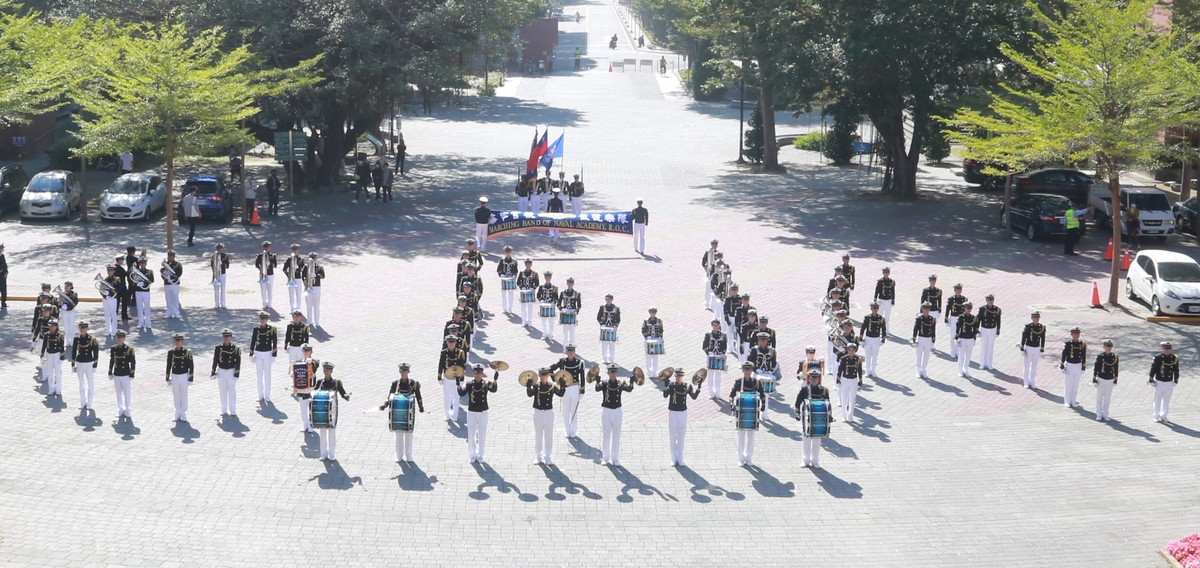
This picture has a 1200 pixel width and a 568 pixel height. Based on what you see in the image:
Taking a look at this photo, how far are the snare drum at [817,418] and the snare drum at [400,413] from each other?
5.50 metres

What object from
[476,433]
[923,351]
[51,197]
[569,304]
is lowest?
[476,433]

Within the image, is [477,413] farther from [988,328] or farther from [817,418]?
[988,328]

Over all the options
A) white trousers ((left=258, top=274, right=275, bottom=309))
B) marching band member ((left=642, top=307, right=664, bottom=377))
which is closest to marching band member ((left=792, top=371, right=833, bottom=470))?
marching band member ((left=642, top=307, right=664, bottom=377))

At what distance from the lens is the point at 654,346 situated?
2247cm

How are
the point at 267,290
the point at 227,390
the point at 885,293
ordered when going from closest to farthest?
the point at 227,390
the point at 885,293
the point at 267,290

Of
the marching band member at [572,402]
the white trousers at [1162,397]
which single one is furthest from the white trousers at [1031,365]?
the marching band member at [572,402]

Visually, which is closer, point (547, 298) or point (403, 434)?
point (403, 434)

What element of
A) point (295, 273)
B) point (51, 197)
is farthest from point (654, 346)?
point (51, 197)

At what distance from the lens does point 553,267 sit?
3164 centimetres

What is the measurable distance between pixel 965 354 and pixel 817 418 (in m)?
6.48

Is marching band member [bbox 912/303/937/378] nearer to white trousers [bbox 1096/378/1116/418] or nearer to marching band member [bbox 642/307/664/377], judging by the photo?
white trousers [bbox 1096/378/1116/418]

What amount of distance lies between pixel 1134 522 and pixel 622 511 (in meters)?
6.56

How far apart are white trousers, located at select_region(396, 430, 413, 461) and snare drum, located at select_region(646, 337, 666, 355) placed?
5939 millimetres

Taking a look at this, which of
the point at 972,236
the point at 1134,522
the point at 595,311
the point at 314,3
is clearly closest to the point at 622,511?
the point at 1134,522
